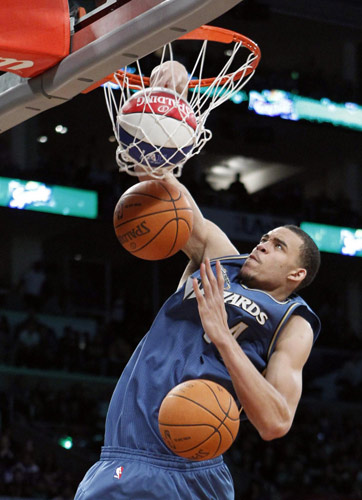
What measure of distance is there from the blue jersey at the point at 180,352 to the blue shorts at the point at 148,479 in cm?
5

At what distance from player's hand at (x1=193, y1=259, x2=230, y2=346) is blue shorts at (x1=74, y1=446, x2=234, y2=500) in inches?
25.7

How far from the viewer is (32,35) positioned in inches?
135

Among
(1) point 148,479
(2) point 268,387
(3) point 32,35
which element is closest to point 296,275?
(2) point 268,387

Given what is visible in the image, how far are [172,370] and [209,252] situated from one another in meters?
0.65

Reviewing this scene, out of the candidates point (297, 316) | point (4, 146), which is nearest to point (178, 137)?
point (297, 316)

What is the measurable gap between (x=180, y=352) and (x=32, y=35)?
58.0 inches

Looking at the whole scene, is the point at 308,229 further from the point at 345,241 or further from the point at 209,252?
the point at 209,252

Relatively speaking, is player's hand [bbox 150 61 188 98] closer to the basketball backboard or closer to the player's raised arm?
the player's raised arm

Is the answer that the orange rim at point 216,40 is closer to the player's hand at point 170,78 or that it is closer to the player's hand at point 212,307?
the player's hand at point 170,78

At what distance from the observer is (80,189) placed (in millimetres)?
16953

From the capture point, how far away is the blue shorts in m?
3.69

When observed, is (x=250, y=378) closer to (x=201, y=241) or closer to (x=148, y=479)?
(x=148, y=479)

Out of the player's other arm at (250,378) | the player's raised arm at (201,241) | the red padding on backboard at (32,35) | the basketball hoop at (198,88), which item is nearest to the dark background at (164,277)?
the player's raised arm at (201,241)

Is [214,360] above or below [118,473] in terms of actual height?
above
